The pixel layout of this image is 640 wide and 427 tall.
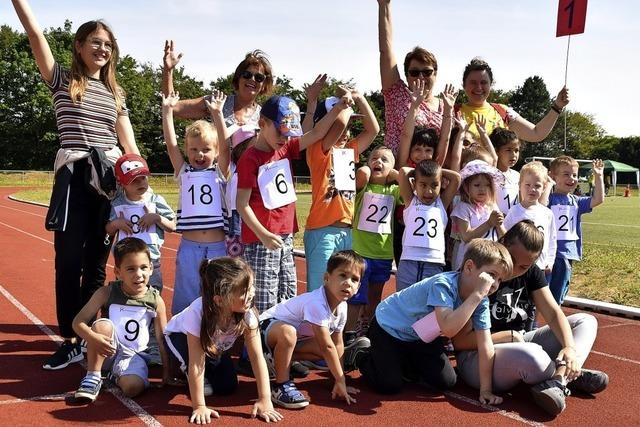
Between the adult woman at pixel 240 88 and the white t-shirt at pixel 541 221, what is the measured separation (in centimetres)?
192

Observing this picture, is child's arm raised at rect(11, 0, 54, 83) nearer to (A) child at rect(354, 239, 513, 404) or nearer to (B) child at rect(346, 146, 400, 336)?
(B) child at rect(346, 146, 400, 336)

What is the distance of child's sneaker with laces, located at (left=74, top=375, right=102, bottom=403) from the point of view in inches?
128

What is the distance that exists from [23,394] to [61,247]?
941 mm

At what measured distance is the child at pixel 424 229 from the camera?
13.6 feet

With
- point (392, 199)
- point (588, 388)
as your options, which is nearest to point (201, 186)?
point (392, 199)

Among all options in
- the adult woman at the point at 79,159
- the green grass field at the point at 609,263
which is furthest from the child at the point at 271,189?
the green grass field at the point at 609,263

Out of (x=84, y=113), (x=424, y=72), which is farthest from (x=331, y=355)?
(x=424, y=72)

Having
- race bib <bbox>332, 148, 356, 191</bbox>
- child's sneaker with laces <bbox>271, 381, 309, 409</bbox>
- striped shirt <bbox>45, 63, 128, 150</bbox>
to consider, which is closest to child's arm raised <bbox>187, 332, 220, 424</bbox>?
child's sneaker with laces <bbox>271, 381, 309, 409</bbox>

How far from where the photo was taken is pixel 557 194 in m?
A: 4.92

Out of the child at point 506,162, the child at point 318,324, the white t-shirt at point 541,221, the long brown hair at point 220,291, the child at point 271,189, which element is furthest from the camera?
the child at point 506,162

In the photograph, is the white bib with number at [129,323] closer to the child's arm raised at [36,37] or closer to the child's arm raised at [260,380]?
the child's arm raised at [260,380]

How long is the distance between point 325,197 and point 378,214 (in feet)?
1.62

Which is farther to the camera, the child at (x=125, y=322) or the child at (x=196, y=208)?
the child at (x=196, y=208)

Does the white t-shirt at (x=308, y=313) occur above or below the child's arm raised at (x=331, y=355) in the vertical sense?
above
